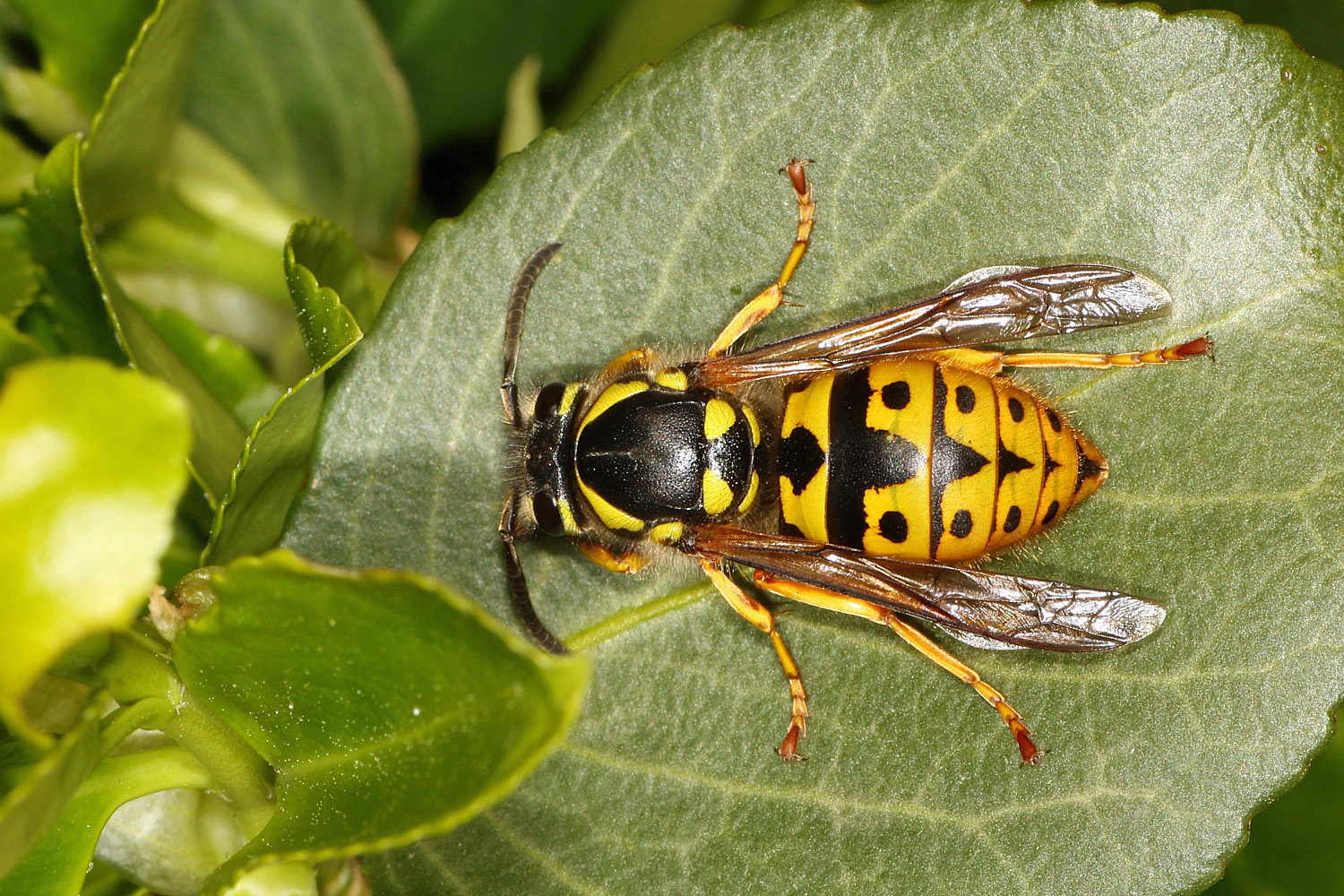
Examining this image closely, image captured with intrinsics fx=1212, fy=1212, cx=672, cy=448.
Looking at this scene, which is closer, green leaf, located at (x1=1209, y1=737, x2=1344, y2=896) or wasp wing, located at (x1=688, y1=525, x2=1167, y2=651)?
wasp wing, located at (x1=688, y1=525, x2=1167, y2=651)

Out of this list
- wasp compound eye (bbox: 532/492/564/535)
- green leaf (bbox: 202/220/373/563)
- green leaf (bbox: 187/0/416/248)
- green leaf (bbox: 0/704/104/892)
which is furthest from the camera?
green leaf (bbox: 187/0/416/248)

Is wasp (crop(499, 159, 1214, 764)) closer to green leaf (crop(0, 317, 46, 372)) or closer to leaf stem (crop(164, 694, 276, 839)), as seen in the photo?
leaf stem (crop(164, 694, 276, 839))

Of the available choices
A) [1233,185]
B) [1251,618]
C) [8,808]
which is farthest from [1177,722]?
[8,808]

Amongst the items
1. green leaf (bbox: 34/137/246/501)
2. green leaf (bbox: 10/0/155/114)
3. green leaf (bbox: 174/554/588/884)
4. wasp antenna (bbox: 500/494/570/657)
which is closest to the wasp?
wasp antenna (bbox: 500/494/570/657)

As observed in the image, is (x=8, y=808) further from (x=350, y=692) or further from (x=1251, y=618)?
(x=1251, y=618)

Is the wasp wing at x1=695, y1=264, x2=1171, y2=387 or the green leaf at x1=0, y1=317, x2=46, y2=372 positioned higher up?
the green leaf at x1=0, y1=317, x2=46, y2=372

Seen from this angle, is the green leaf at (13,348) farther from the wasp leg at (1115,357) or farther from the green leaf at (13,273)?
the wasp leg at (1115,357)
